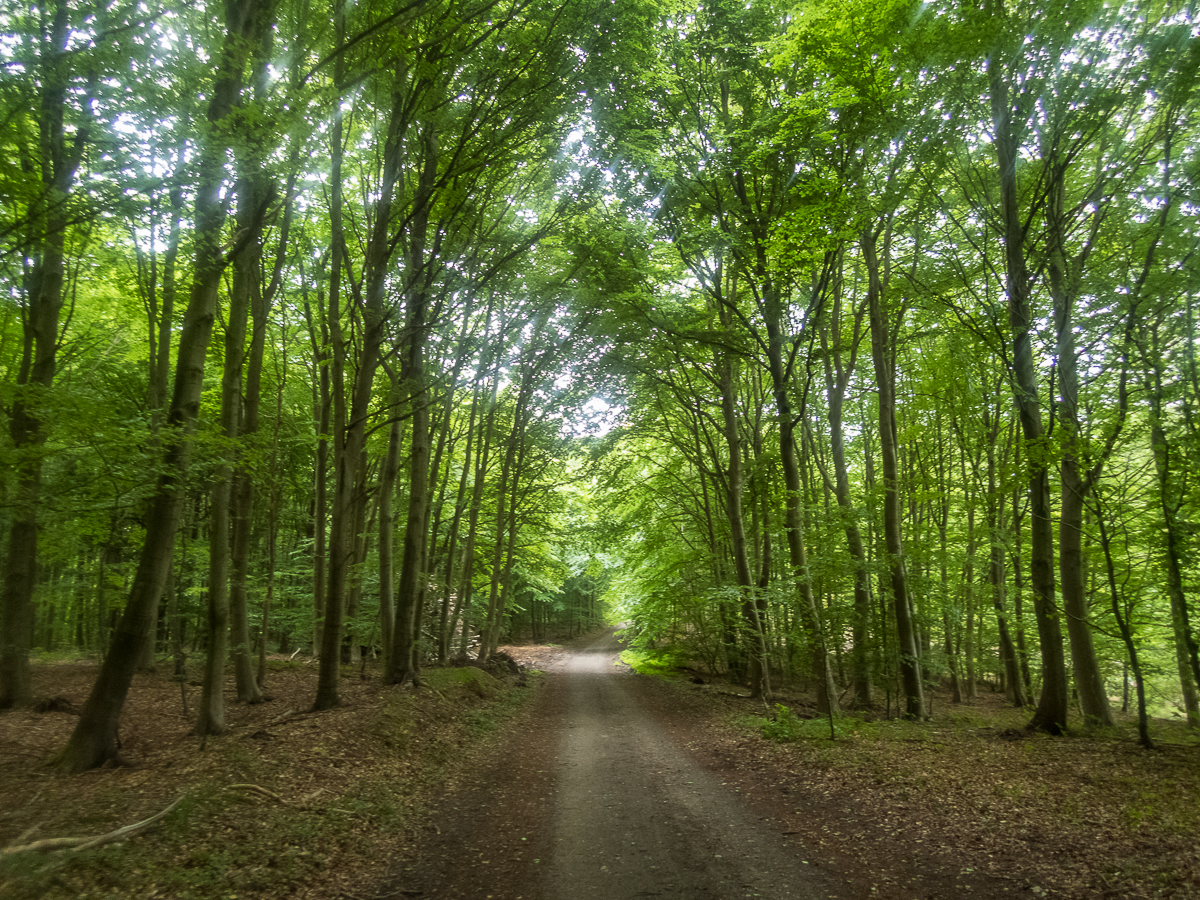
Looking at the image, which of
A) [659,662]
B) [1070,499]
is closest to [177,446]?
[1070,499]

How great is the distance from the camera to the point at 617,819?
6.25 m

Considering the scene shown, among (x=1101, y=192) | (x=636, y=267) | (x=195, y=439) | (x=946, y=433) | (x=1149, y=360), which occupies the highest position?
(x=636, y=267)

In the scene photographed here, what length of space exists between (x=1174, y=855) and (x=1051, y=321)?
804 cm

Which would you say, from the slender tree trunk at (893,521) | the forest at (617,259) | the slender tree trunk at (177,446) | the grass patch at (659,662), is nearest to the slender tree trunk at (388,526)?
the forest at (617,259)

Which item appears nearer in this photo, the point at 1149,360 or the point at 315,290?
the point at 1149,360

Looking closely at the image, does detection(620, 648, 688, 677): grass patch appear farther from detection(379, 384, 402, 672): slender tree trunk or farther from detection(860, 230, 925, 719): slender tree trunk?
detection(379, 384, 402, 672): slender tree trunk

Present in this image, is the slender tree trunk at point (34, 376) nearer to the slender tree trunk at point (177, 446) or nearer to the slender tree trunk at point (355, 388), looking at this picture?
the slender tree trunk at point (177, 446)

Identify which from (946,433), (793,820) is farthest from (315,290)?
(946,433)

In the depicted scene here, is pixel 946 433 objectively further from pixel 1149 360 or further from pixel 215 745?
pixel 215 745

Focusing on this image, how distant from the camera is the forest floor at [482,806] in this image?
4.41 meters

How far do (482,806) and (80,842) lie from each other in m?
3.74

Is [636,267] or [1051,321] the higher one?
[636,267]

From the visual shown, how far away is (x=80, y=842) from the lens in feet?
13.8

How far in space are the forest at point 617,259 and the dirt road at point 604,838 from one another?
3.39 m
